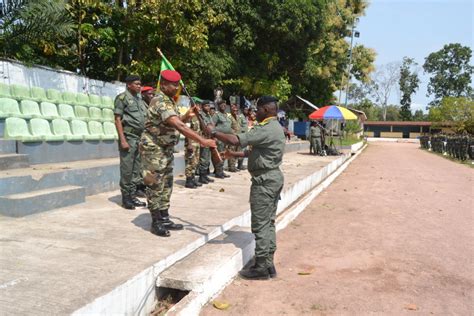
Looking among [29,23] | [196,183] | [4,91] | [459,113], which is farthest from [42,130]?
[459,113]

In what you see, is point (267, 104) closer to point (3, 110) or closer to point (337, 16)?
point (3, 110)

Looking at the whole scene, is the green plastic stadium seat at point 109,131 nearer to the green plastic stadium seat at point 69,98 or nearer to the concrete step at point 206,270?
the green plastic stadium seat at point 69,98

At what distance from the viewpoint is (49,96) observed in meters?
8.20

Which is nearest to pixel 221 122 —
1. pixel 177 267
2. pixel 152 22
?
pixel 152 22

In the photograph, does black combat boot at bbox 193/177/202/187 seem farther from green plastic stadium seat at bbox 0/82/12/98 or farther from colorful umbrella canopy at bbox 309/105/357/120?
colorful umbrella canopy at bbox 309/105/357/120

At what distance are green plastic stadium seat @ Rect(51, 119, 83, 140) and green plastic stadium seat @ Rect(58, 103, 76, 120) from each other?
31 cm

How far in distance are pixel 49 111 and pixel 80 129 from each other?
2.01 feet

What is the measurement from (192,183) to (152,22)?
689 centimetres

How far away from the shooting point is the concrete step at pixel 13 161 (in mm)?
5734

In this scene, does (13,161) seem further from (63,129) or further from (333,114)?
(333,114)

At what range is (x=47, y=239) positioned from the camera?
13.2 feet

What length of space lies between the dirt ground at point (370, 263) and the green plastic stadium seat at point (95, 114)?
4.64 m

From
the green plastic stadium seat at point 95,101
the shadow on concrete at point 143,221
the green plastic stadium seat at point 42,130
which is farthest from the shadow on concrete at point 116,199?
the green plastic stadium seat at point 95,101

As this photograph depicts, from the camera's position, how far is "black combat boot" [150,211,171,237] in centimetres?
438
